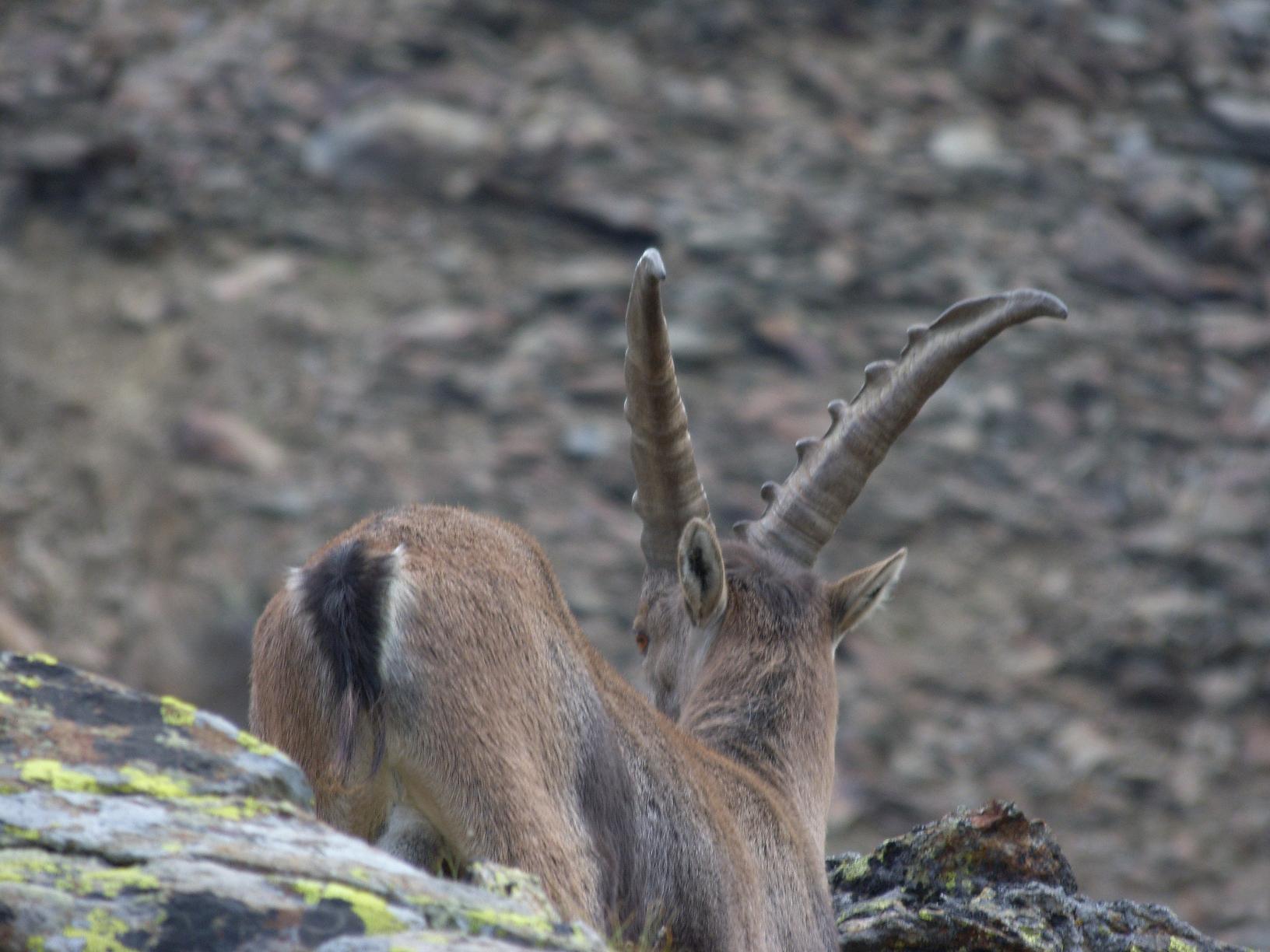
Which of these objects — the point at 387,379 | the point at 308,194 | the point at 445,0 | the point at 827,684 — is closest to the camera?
the point at 827,684

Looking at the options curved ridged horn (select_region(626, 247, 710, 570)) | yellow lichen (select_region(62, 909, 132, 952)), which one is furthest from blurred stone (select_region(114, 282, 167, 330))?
yellow lichen (select_region(62, 909, 132, 952))

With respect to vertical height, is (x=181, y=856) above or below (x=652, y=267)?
below

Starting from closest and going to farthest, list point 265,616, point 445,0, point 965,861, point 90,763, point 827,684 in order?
point 90,763 < point 265,616 < point 965,861 < point 827,684 < point 445,0

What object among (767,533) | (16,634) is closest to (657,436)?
(767,533)

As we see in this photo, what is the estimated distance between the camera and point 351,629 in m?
4.65

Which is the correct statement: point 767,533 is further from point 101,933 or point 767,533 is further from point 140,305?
point 140,305

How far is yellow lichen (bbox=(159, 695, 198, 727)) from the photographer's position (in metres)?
4.49

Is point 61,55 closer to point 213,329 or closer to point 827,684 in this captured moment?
point 213,329

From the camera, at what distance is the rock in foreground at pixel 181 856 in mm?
3635

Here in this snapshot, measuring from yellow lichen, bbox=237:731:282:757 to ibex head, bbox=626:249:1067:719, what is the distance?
254 cm

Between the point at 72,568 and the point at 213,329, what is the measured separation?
369cm

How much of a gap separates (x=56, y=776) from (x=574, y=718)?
1568mm

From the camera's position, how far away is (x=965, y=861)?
20.5ft

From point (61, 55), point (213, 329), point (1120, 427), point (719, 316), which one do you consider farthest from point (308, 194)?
point (1120, 427)
